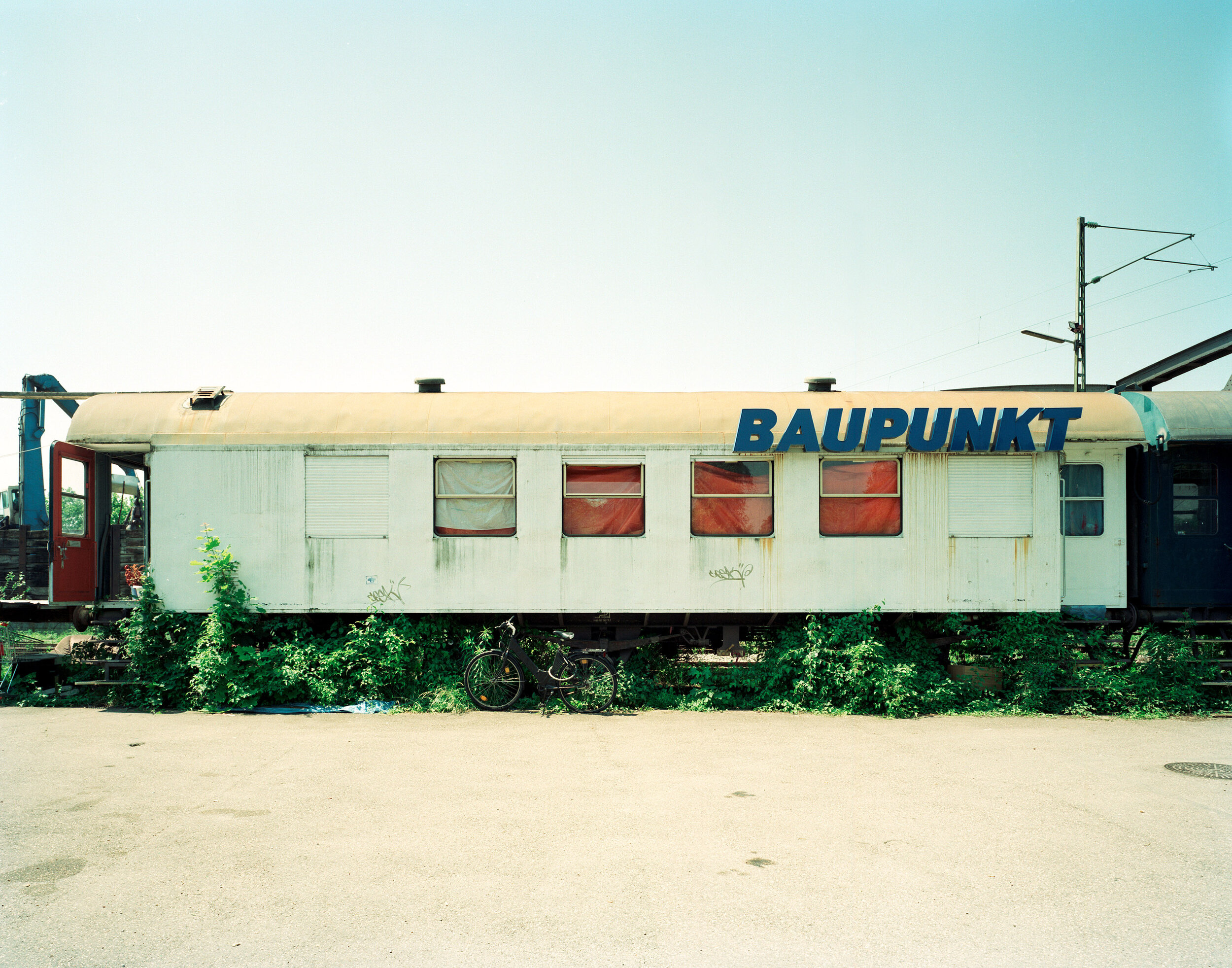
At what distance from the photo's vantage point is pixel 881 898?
15.6ft

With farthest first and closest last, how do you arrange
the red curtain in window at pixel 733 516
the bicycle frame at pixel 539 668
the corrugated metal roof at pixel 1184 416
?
1. the corrugated metal roof at pixel 1184 416
2. the red curtain in window at pixel 733 516
3. the bicycle frame at pixel 539 668

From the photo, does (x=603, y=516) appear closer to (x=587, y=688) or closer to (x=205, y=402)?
(x=587, y=688)

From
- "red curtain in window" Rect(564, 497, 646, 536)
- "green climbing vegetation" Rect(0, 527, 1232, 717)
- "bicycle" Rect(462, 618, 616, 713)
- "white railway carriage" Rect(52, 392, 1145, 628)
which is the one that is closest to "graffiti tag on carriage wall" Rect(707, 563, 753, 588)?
"white railway carriage" Rect(52, 392, 1145, 628)

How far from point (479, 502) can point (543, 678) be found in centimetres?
233

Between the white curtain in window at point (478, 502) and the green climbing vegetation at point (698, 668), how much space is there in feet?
4.17

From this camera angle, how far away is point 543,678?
10039 mm

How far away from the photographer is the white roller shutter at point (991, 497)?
35.4ft

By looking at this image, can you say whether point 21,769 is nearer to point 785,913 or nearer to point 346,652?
point 346,652

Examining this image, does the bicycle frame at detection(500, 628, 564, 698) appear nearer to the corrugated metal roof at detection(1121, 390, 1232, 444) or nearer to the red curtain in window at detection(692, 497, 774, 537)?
the red curtain in window at detection(692, 497, 774, 537)

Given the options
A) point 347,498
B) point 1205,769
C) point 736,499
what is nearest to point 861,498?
point 736,499

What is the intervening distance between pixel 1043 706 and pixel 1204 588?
298 cm

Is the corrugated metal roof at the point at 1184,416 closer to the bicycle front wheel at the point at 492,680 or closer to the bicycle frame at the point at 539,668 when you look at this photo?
the bicycle frame at the point at 539,668

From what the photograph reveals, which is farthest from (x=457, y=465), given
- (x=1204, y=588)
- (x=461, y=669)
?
(x=1204, y=588)

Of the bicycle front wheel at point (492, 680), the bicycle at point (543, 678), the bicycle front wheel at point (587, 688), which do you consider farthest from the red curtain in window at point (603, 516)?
the bicycle front wheel at point (492, 680)
